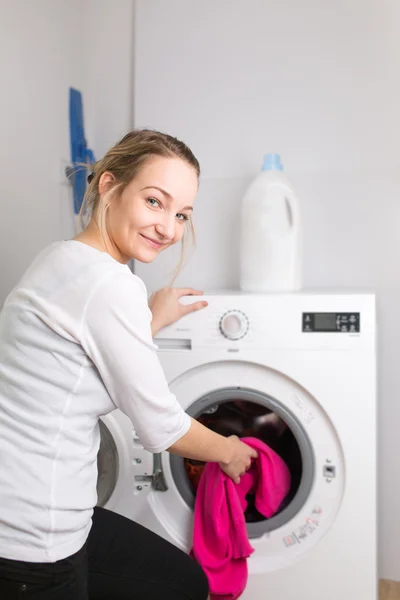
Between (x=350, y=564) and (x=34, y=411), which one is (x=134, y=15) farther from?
(x=350, y=564)

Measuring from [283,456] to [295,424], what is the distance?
0.56 feet

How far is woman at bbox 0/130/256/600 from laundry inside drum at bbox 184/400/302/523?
0.56m

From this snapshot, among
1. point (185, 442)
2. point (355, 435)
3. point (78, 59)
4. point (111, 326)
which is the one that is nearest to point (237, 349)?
point (355, 435)

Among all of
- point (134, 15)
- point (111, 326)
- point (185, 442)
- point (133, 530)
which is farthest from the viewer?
point (134, 15)

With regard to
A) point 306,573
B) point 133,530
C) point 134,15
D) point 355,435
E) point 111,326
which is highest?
point 134,15

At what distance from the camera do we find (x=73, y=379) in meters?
0.94

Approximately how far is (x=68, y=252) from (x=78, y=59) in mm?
1520

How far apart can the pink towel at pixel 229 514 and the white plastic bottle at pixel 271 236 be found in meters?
0.48

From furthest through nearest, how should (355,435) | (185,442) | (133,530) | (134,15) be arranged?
(134,15) → (355,435) → (133,530) → (185,442)

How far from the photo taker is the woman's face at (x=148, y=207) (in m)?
1.05

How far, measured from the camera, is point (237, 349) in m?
1.52

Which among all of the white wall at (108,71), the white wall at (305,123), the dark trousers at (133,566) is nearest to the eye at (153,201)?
the dark trousers at (133,566)

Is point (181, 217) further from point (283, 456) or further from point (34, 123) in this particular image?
point (34, 123)

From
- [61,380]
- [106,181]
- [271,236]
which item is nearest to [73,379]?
[61,380]
